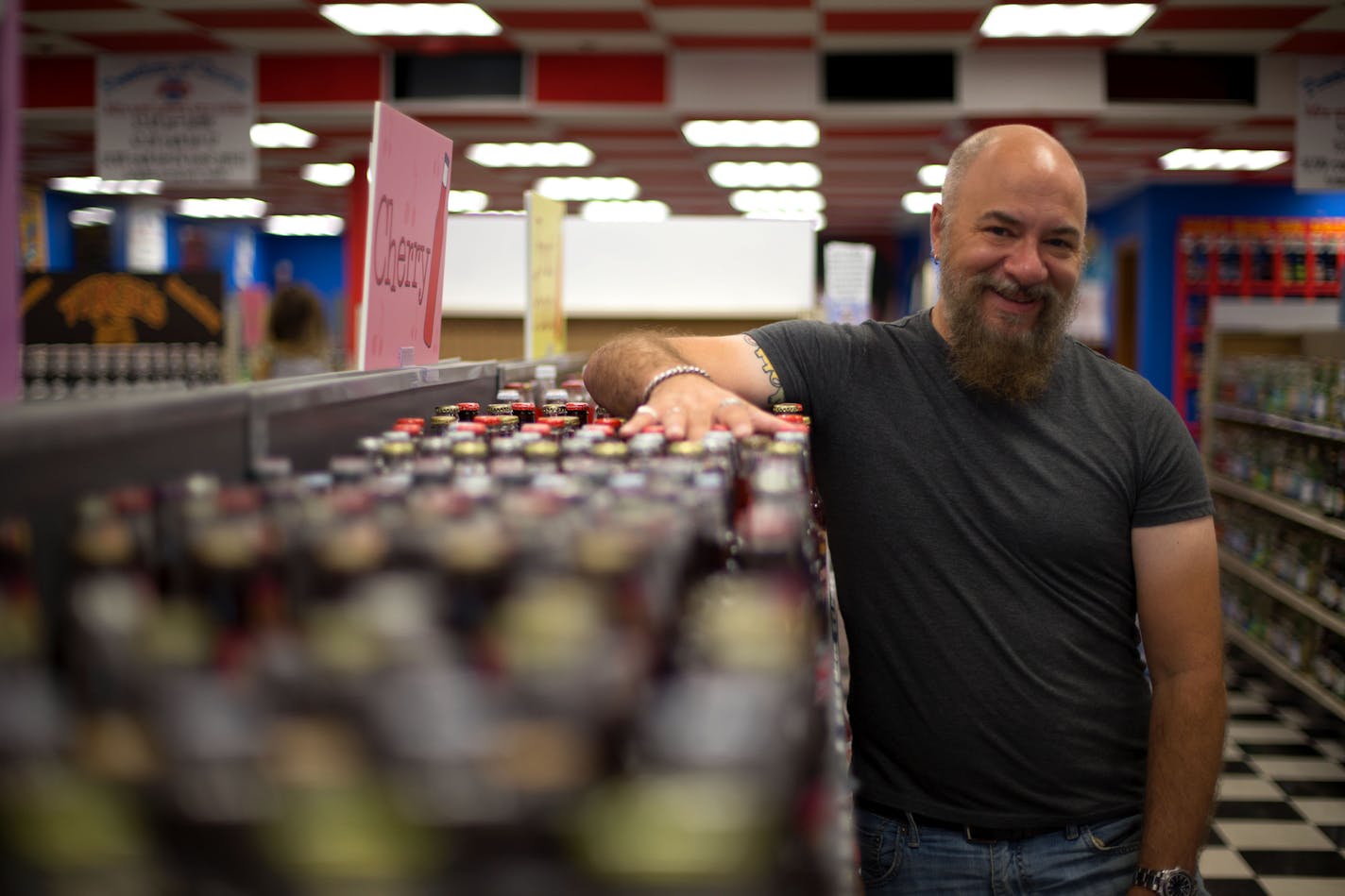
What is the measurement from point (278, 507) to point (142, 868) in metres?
0.34

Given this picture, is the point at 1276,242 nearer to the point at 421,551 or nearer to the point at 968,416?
the point at 968,416

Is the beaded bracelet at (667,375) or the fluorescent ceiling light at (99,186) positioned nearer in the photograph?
the beaded bracelet at (667,375)

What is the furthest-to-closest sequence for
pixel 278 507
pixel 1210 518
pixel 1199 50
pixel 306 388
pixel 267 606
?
pixel 1199 50, pixel 1210 518, pixel 306 388, pixel 278 507, pixel 267 606

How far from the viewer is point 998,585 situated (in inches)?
62.8

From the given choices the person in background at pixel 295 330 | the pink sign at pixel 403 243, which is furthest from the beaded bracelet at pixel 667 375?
the person in background at pixel 295 330

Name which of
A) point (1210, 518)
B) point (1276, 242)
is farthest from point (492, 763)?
point (1276, 242)

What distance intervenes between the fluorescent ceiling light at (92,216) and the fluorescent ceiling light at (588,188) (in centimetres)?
658

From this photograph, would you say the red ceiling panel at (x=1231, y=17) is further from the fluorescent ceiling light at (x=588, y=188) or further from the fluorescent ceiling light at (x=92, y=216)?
the fluorescent ceiling light at (x=92, y=216)

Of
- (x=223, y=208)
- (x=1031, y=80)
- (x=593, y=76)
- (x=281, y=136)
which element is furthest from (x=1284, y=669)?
(x=223, y=208)

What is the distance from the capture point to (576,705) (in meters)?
0.57

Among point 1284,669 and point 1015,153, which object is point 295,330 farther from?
point 1284,669

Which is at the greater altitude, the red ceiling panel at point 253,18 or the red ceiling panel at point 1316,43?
the red ceiling panel at point 1316,43

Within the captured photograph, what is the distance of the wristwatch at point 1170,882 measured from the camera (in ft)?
A: 5.10

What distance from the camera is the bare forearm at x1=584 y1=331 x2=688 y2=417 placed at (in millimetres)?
1497
